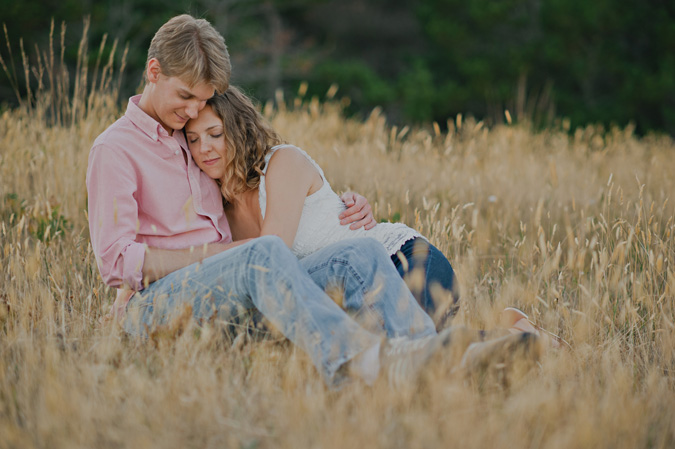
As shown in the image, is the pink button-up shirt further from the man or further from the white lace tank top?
the white lace tank top

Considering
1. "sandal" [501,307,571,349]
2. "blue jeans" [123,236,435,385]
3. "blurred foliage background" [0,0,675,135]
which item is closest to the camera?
"blue jeans" [123,236,435,385]

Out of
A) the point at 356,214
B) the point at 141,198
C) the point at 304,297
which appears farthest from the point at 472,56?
the point at 304,297

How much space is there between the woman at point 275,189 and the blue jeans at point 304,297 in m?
0.28

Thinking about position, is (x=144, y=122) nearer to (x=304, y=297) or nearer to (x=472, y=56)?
(x=304, y=297)

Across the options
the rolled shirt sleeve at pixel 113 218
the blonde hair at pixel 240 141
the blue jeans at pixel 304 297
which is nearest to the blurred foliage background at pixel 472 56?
the blonde hair at pixel 240 141

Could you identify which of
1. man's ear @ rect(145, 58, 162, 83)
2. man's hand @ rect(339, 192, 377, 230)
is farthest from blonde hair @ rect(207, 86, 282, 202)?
man's hand @ rect(339, 192, 377, 230)

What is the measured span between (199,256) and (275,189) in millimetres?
458

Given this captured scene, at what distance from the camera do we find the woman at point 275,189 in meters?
2.70

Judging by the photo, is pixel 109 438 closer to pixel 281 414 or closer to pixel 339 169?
pixel 281 414

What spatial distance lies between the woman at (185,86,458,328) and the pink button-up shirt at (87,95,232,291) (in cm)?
10

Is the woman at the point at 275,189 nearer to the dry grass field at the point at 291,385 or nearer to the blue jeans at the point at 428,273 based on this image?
the blue jeans at the point at 428,273

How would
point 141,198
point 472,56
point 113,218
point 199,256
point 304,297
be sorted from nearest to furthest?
point 304,297 → point 113,218 → point 199,256 → point 141,198 → point 472,56

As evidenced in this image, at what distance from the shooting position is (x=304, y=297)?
2086 millimetres

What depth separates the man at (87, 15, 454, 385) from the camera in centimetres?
205
